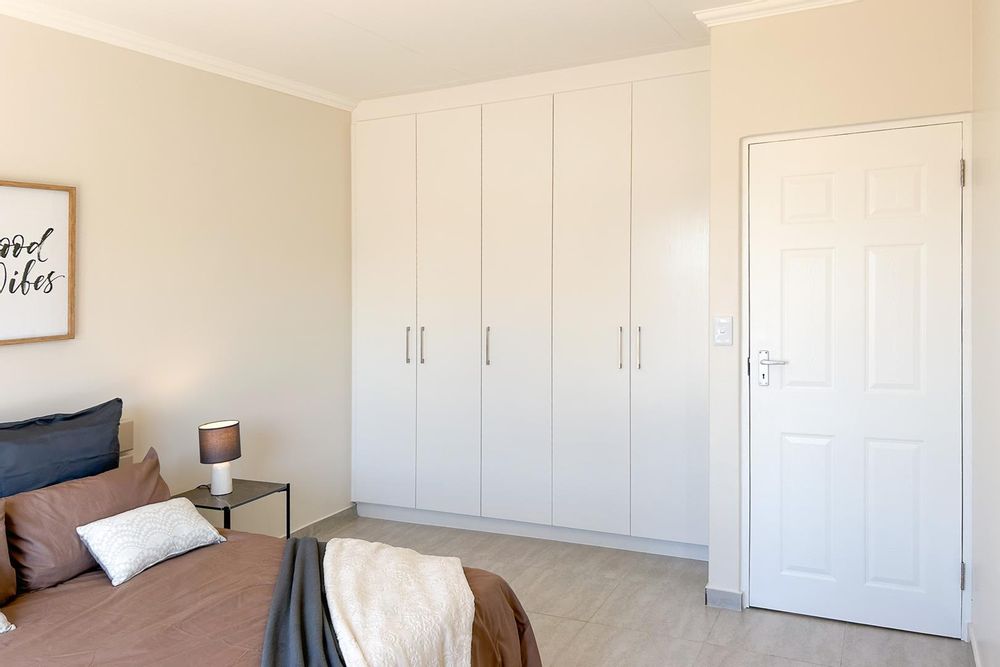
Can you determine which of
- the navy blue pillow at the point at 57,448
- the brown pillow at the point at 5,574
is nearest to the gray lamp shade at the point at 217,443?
the navy blue pillow at the point at 57,448

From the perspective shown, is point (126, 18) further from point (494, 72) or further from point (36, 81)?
point (494, 72)

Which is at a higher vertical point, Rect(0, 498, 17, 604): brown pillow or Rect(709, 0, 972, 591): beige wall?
Rect(709, 0, 972, 591): beige wall

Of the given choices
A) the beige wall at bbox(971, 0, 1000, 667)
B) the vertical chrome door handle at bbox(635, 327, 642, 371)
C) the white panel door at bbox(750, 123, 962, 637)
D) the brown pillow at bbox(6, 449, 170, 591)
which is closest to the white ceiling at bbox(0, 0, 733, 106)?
the white panel door at bbox(750, 123, 962, 637)

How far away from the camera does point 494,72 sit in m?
4.20

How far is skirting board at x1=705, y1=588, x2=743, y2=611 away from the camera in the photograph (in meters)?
3.39

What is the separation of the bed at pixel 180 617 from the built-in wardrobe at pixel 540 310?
1.75 meters

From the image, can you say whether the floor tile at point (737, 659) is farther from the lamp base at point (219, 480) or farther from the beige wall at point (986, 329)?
the lamp base at point (219, 480)

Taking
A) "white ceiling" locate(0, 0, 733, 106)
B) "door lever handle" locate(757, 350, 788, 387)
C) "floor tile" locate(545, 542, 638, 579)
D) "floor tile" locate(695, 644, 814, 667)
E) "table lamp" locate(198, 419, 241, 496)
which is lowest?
"floor tile" locate(695, 644, 814, 667)

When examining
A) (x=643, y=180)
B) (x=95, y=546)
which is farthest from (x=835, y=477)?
(x=95, y=546)

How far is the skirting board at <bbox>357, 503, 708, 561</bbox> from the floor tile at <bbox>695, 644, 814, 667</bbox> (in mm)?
1000

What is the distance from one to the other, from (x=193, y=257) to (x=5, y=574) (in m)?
1.81

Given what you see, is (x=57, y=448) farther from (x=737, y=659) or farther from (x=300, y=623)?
(x=737, y=659)

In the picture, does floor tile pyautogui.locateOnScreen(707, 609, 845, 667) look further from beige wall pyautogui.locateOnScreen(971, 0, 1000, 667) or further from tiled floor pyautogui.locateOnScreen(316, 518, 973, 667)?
beige wall pyautogui.locateOnScreen(971, 0, 1000, 667)

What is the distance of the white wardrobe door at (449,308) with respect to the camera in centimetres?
447
